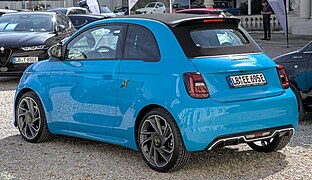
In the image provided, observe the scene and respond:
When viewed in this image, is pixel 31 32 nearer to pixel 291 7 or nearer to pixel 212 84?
pixel 212 84

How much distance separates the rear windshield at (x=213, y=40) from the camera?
599cm

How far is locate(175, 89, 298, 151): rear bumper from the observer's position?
18.4ft

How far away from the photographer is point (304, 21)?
27953 millimetres

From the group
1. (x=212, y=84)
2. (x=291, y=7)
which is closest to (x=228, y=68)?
(x=212, y=84)

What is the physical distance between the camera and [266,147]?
6676mm

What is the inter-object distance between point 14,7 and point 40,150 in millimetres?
44780

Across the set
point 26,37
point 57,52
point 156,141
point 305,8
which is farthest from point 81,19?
point 156,141

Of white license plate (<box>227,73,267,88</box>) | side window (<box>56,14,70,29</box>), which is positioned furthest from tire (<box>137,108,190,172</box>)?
side window (<box>56,14,70,29</box>)

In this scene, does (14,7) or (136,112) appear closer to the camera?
(136,112)

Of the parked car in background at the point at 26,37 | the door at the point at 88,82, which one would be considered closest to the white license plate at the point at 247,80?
the door at the point at 88,82

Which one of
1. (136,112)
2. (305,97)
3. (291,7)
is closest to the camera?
(136,112)

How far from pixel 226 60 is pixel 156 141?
3.54 feet

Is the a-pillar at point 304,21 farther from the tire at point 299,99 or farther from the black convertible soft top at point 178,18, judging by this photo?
the black convertible soft top at point 178,18

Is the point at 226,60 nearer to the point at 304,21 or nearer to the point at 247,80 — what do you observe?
the point at 247,80
